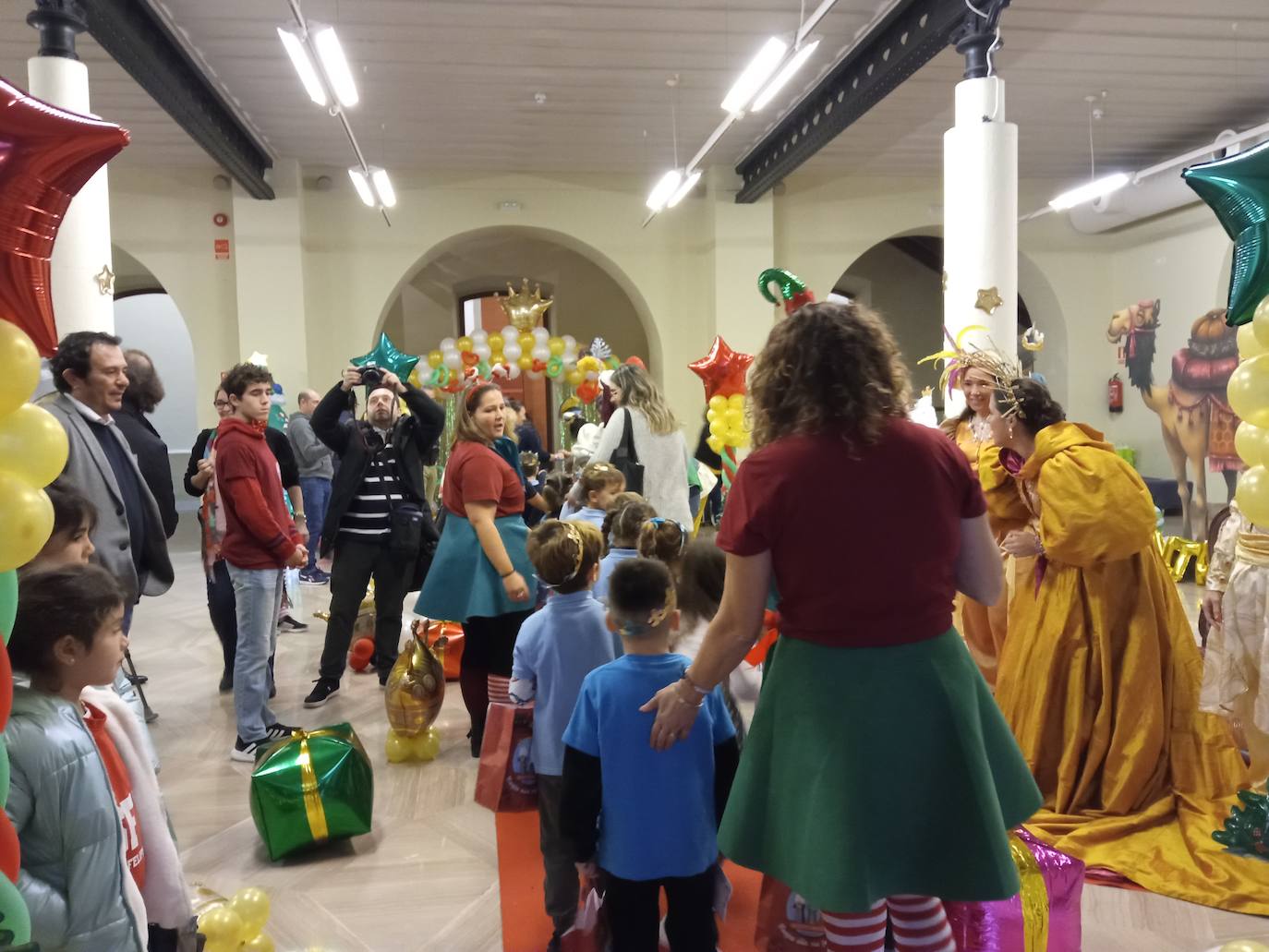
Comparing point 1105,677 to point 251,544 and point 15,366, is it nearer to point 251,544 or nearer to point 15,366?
point 15,366

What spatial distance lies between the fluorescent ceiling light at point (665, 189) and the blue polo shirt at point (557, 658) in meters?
6.00

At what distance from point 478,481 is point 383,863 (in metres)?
1.25

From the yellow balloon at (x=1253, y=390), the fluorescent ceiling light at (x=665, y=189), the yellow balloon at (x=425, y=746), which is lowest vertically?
the yellow balloon at (x=425, y=746)

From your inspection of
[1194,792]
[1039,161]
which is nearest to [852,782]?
[1194,792]

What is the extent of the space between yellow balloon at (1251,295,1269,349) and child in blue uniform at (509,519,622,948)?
5.46 feet

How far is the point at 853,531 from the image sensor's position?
1492 millimetres

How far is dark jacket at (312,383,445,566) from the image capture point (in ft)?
13.3

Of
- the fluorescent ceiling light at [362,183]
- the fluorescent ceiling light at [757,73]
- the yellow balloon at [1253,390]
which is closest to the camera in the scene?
the yellow balloon at [1253,390]

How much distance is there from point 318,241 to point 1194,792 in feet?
31.0

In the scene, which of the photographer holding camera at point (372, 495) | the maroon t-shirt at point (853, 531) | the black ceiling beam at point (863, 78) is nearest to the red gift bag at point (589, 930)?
the maroon t-shirt at point (853, 531)

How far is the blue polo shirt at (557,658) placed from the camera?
2.48 metres

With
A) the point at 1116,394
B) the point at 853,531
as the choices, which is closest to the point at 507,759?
the point at 853,531

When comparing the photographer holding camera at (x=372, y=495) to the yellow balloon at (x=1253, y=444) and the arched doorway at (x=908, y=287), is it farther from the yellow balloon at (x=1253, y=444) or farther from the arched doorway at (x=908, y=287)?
the arched doorway at (x=908, y=287)

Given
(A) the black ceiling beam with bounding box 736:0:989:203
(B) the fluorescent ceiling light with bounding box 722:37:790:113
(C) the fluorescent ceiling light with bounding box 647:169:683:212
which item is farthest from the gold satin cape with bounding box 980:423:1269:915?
(C) the fluorescent ceiling light with bounding box 647:169:683:212
